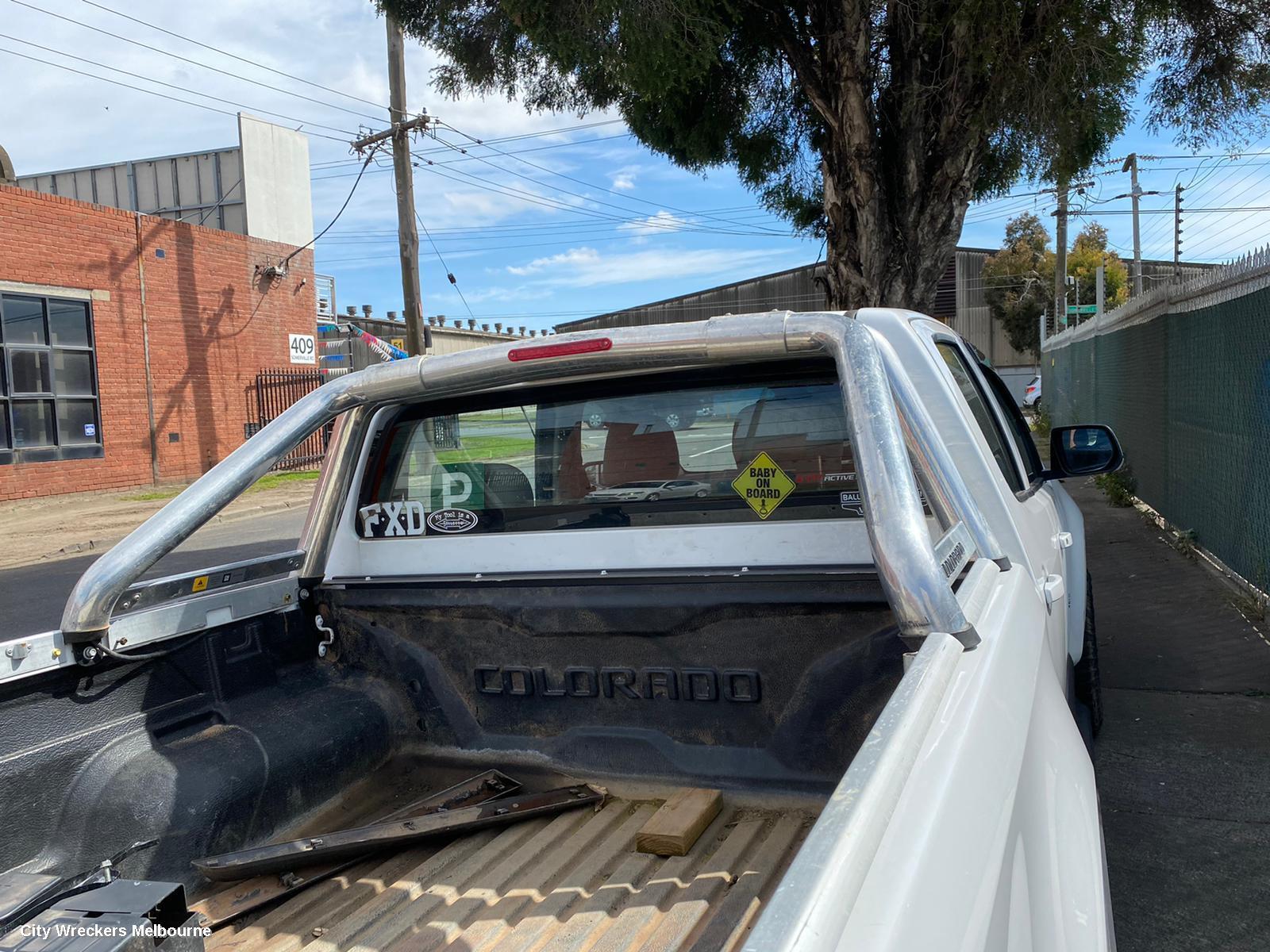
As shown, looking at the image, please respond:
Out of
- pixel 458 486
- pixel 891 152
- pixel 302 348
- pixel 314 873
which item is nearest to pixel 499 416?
pixel 458 486

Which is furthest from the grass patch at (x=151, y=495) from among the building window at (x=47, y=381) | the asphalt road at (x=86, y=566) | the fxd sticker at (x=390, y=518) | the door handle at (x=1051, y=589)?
the door handle at (x=1051, y=589)

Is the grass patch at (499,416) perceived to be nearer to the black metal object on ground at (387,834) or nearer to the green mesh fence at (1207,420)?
the black metal object on ground at (387,834)

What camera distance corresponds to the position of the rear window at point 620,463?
9.43 feet

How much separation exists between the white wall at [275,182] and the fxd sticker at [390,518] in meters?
22.8

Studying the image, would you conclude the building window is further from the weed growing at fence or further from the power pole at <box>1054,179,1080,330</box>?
the power pole at <box>1054,179,1080,330</box>

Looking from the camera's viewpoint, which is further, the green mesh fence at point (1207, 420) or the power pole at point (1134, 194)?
the power pole at point (1134, 194)

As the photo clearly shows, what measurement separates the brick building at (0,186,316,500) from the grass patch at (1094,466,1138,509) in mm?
16742

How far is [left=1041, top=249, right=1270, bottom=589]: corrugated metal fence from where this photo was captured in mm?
6668

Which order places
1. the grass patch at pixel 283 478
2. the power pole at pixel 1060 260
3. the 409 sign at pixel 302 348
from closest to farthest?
the grass patch at pixel 283 478 → the 409 sign at pixel 302 348 → the power pole at pixel 1060 260

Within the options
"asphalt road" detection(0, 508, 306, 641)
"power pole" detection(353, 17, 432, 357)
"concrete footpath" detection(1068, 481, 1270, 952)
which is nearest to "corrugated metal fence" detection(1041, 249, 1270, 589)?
"concrete footpath" detection(1068, 481, 1270, 952)

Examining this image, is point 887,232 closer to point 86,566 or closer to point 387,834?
point 387,834

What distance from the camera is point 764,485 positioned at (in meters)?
2.90

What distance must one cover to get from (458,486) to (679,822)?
1245 mm

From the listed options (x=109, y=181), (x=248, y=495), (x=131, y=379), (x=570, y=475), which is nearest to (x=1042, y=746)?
(x=570, y=475)
